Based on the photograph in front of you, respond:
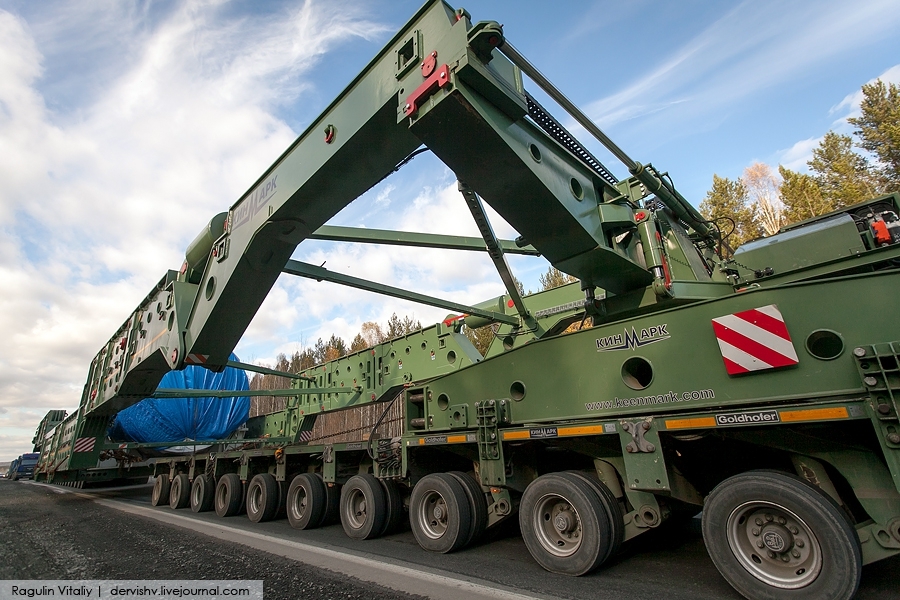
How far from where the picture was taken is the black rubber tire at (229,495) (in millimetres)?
8852

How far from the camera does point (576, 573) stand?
4078 millimetres

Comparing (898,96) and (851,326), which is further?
(898,96)

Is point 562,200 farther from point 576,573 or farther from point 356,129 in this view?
point 576,573

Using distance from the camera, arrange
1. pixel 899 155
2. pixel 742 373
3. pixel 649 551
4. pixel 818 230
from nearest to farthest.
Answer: pixel 742 373 → pixel 818 230 → pixel 649 551 → pixel 899 155

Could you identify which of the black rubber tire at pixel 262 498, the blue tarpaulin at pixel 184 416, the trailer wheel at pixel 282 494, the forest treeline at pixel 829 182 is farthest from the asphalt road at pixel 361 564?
the forest treeline at pixel 829 182

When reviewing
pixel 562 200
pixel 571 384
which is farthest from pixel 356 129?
pixel 571 384

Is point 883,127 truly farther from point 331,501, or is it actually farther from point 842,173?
point 331,501

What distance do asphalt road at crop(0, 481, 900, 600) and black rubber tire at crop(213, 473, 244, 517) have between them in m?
1.37

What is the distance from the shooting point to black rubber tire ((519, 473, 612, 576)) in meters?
3.99

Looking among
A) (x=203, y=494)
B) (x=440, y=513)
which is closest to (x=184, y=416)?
(x=203, y=494)

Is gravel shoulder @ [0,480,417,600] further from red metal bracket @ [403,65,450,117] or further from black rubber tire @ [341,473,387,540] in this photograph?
red metal bracket @ [403,65,450,117]

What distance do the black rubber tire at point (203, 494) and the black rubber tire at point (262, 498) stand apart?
1.64 meters

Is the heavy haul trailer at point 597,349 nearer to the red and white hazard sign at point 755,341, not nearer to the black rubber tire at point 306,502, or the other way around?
the red and white hazard sign at point 755,341

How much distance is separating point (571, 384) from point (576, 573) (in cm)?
160
